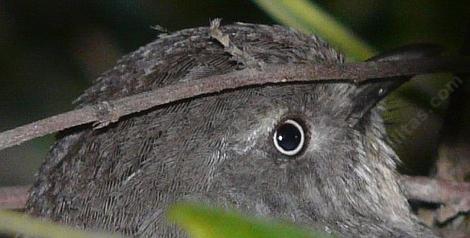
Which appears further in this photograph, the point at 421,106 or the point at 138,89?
the point at 421,106

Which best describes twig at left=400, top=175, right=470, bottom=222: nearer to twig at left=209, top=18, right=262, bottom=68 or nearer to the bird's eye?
the bird's eye

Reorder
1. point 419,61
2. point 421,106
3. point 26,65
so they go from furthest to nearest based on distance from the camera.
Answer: point 26,65 → point 421,106 → point 419,61

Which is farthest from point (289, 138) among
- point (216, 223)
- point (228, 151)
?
point (216, 223)

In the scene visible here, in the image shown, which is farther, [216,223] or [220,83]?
[220,83]

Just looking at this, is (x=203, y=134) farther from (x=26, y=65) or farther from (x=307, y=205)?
(x=26, y=65)

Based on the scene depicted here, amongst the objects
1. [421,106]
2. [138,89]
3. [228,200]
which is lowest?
[228,200]

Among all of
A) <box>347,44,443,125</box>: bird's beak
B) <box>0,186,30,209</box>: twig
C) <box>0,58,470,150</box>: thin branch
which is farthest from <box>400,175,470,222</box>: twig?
<box>0,186,30,209</box>: twig

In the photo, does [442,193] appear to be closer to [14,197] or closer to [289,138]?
[289,138]

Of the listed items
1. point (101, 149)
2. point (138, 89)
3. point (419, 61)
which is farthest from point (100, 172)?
point (419, 61)
